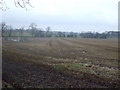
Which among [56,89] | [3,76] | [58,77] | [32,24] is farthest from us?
[32,24]

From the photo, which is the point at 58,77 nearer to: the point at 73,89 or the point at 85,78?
the point at 85,78

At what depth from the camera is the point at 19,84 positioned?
10.9 m

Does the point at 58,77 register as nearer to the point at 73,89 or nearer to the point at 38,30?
the point at 73,89

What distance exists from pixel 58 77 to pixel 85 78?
4.92 ft

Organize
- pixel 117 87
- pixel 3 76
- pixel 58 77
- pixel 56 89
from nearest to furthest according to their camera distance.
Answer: pixel 56 89
pixel 117 87
pixel 3 76
pixel 58 77

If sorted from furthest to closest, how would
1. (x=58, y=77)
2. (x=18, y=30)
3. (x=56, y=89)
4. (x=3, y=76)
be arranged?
(x=18, y=30) < (x=58, y=77) < (x=3, y=76) < (x=56, y=89)

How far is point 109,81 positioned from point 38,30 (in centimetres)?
14582

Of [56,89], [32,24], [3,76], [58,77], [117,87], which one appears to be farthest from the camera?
[32,24]

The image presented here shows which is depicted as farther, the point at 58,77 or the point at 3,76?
the point at 58,77

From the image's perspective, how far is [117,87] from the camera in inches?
454

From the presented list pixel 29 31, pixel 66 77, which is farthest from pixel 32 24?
pixel 66 77

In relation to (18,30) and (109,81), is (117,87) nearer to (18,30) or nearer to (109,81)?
(109,81)

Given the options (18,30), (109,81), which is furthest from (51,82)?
(18,30)

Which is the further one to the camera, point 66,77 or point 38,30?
point 38,30
